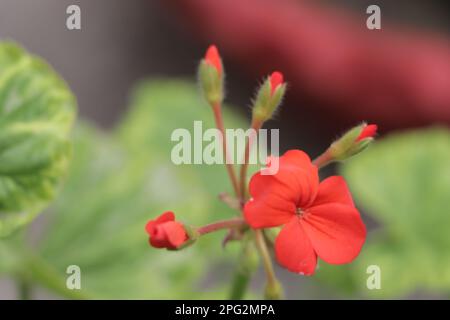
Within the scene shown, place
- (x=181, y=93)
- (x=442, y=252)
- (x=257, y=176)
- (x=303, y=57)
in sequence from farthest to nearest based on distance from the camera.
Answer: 1. (x=303, y=57)
2. (x=181, y=93)
3. (x=442, y=252)
4. (x=257, y=176)

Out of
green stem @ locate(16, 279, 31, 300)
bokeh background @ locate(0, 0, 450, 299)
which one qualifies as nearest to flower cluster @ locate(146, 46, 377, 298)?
green stem @ locate(16, 279, 31, 300)

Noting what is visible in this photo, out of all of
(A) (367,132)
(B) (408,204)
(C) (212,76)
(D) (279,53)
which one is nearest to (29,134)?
(C) (212,76)

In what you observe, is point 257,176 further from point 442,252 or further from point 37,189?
point 442,252

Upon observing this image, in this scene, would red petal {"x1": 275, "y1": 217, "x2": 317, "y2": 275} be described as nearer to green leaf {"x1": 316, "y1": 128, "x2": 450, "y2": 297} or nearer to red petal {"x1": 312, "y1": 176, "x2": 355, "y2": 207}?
red petal {"x1": 312, "y1": 176, "x2": 355, "y2": 207}

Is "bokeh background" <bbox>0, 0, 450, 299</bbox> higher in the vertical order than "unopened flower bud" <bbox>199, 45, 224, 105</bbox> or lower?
higher

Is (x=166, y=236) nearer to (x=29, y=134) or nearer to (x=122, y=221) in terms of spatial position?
(x=29, y=134)
